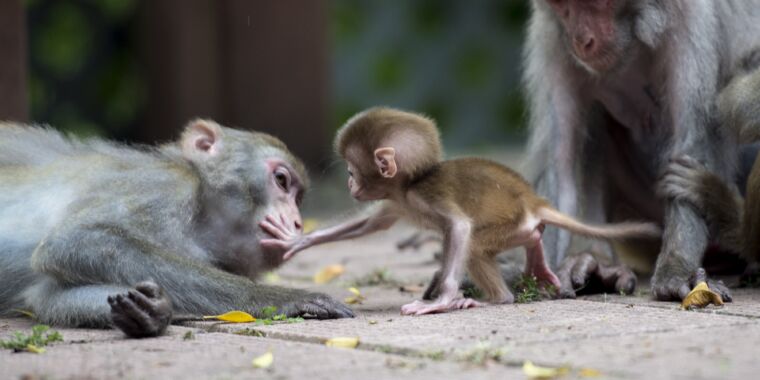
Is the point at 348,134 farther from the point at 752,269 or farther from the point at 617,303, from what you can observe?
the point at 752,269

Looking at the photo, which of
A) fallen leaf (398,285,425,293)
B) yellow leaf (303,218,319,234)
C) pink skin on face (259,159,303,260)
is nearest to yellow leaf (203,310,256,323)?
pink skin on face (259,159,303,260)

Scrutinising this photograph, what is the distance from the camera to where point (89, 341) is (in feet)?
12.9

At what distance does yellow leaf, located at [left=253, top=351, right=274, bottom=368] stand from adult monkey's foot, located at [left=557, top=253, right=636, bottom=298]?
197 centimetres

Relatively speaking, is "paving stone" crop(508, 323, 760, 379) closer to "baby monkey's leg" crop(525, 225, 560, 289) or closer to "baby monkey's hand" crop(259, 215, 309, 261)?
"baby monkey's leg" crop(525, 225, 560, 289)

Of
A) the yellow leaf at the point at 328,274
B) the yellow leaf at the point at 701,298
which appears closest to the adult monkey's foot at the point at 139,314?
the yellow leaf at the point at 701,298

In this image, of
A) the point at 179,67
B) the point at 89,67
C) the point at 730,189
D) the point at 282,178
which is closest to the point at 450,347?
the point at 282,178

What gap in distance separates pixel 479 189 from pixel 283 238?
795mm

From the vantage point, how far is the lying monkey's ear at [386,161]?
4.52 m

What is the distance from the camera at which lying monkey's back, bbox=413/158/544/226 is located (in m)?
4.59

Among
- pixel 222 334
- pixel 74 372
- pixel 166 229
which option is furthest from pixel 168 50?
pixel 74 372

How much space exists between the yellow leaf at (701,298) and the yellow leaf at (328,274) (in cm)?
204

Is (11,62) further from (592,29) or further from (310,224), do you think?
(592,29)

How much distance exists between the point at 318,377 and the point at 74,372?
65 cm

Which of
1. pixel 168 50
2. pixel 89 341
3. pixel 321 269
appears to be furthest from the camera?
pixel 168 50
